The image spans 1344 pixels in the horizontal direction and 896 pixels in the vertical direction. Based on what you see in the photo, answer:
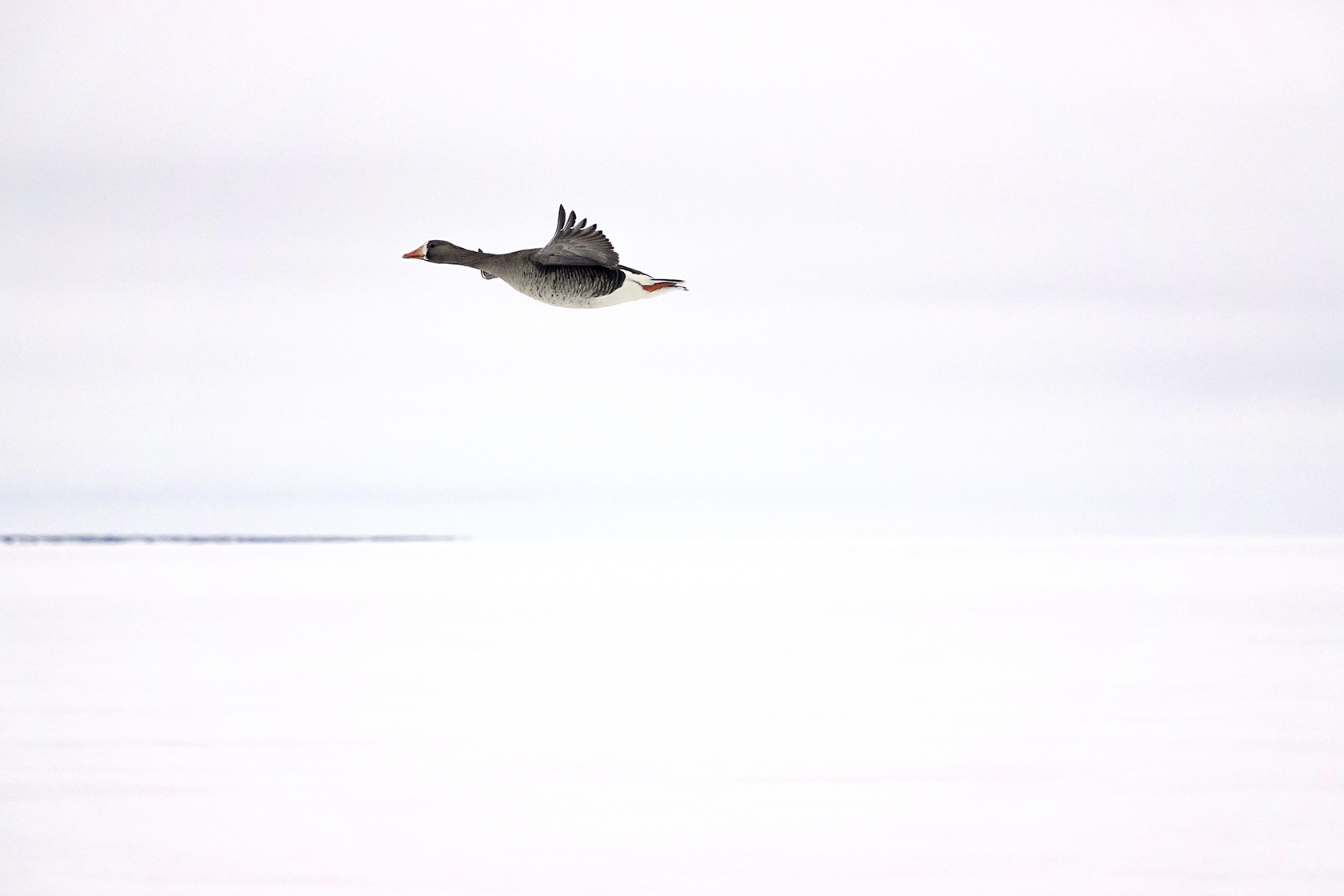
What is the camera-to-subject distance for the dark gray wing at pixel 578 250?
6836mm

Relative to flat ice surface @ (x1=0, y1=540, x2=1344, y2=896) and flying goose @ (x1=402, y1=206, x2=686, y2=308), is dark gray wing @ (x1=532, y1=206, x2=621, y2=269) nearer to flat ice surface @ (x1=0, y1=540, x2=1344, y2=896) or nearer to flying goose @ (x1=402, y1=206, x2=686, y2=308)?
flying goose @ (x1=402, y1=206, x2=686, y2=308)

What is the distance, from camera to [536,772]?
46.5 ft

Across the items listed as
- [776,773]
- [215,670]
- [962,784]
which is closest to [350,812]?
[776,773]

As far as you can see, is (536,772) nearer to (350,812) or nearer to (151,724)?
(350,812)

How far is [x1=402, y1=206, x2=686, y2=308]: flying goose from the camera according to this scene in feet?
21.8

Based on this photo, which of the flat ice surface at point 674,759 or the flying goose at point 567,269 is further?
the flat ice surface at point 674,759

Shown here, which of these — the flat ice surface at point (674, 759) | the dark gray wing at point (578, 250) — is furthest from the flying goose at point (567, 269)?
the flat ice surface at point (674, 759)

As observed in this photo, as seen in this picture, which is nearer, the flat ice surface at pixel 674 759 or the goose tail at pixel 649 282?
the goose tail at pixel 649 282

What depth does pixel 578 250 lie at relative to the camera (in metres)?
6.94

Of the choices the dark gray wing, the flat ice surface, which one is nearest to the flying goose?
the dark gray wing

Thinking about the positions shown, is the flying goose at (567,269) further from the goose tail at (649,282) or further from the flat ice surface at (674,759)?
the flat ice surface at (674,759)

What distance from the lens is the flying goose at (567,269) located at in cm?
664

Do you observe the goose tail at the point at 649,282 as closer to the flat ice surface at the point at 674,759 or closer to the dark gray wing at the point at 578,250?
the dark gray wing at the point at 578,250

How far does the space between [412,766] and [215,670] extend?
31.8 feet
